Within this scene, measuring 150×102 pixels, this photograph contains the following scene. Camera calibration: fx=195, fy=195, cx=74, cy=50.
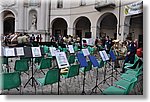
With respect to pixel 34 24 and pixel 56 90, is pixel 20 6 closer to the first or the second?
pixel 34 24

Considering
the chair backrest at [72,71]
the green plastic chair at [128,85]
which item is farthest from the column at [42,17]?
the green plastic chair at [128,85]

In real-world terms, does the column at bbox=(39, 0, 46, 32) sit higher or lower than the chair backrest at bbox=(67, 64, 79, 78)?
higher

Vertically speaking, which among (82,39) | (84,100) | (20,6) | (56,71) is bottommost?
(84,100)

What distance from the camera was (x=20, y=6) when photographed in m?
4.60

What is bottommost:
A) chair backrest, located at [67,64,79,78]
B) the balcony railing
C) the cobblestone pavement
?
the cobblestone pavement

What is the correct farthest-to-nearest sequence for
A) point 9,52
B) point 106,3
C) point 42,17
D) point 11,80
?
1. point 106,3
2. point 42,17
3. point 9,52
4. point 11,80

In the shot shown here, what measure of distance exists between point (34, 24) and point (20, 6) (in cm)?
117

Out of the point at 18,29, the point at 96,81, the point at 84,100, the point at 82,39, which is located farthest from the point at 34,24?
the point at 84,100

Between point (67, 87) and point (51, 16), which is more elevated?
point (51, 16)

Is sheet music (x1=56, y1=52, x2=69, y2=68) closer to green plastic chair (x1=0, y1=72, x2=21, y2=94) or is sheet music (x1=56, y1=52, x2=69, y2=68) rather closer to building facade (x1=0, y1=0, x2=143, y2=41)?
green plastic chair (x1=0, y1=72, x2=21, y2=94)

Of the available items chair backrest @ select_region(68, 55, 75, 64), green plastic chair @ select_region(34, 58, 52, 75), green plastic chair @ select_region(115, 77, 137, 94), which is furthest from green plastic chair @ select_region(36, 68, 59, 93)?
chair backrest @ select_region(68, 55, 75, 64)

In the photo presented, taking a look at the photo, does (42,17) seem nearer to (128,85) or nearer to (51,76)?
(51,76)

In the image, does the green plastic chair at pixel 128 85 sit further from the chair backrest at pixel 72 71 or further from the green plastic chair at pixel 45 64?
the green plastic chair at pixel 45 64

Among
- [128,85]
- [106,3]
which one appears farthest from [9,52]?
[106,3]
